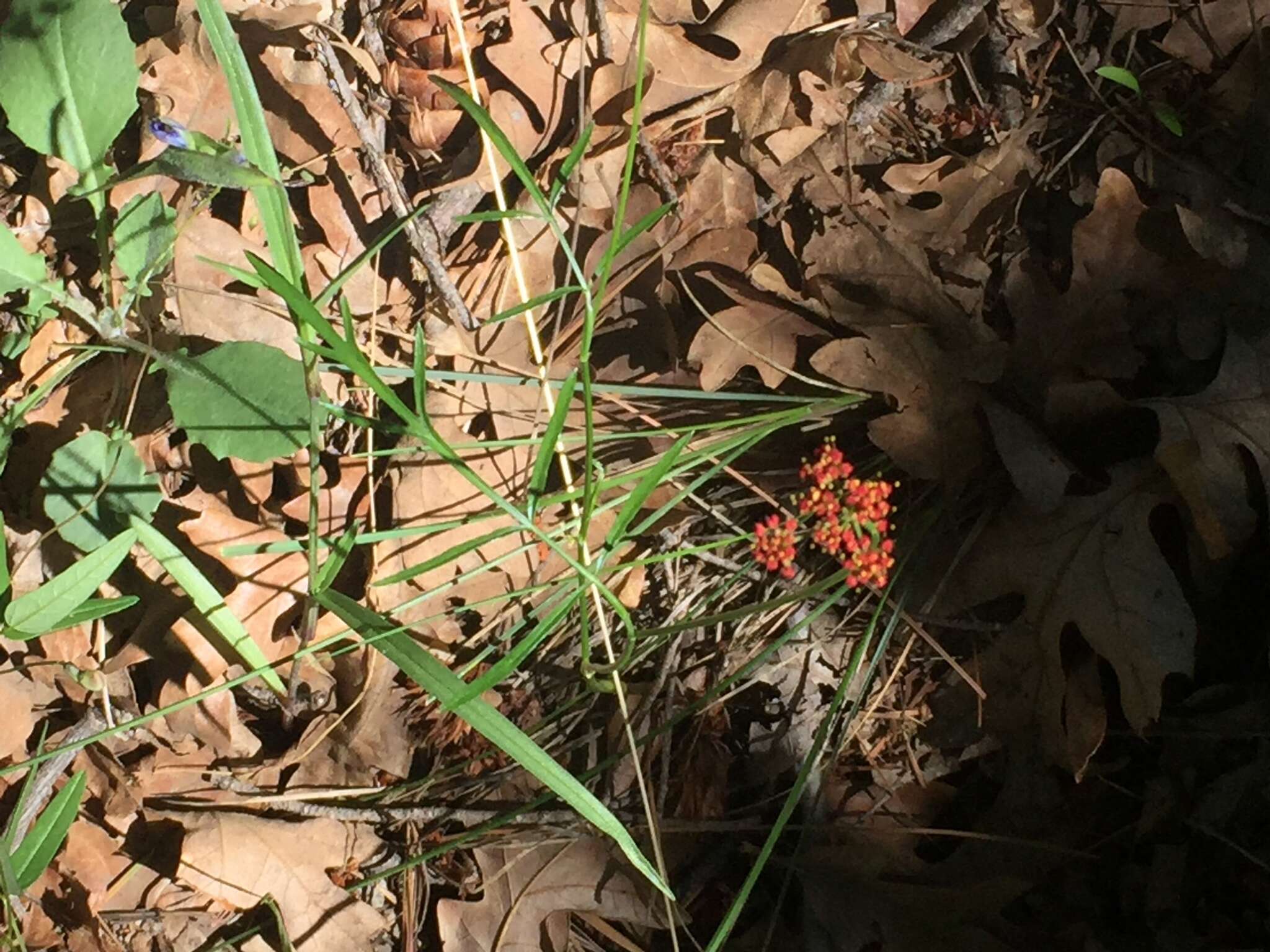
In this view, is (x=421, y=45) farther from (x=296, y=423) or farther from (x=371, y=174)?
(x=296, y=423)

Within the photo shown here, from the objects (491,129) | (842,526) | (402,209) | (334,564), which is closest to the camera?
(491,129)

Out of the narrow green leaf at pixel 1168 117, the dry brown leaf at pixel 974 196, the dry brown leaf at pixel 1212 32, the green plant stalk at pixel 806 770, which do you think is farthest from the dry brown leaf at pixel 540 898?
the dry brown leaf at pixel 1212 32

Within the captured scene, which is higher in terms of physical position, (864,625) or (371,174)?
(371,174)

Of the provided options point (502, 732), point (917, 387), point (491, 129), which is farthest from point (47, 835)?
point (917, 387)

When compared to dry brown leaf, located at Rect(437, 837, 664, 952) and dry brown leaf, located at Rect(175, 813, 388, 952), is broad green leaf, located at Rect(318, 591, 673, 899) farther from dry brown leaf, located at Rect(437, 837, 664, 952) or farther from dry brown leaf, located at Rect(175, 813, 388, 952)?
dry brown leaf, located at Rect(175, 813, 388, 952)

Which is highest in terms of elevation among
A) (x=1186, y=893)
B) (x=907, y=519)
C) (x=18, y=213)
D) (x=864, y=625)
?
(x=18, y=213)

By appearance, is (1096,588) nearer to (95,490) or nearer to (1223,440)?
(1223,440)

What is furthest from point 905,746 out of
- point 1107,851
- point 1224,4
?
point 1224,4
